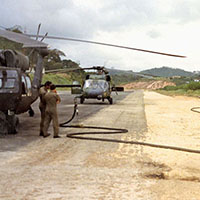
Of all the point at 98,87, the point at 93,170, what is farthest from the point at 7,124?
the point at 98,87

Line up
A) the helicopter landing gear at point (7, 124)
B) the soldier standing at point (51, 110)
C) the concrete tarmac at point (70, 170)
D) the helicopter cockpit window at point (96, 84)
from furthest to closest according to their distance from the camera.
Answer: the helicopter cockpit window at point (96, 84) → the helicopter landing gear at point (7, 124) → the soldier standing at point (51, 110) → the concrete tarmac at point (70, 170)

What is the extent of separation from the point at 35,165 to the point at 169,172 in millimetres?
2481

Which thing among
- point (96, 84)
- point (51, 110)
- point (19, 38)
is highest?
point (19, 38)

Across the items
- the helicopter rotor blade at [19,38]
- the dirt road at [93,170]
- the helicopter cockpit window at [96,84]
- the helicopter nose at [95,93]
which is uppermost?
the helicopter rotor blade at [19,38]

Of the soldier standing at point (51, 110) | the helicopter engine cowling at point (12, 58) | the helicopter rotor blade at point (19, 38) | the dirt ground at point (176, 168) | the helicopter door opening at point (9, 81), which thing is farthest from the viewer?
the helicopter engine cowling at point (12, 58)

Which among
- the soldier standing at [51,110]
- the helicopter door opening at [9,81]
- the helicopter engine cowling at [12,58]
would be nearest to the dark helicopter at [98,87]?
the helicopter engine cowling at [12,58]

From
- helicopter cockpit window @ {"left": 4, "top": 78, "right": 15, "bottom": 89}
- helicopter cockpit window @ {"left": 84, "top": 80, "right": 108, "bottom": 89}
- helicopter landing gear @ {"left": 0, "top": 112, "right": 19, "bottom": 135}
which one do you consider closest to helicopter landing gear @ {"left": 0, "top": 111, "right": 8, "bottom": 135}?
helicopter landing gear @ {"left": 0, "top": 112, "right": 19, "bottom": 135}

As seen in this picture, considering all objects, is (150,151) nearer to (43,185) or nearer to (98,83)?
(43,185)

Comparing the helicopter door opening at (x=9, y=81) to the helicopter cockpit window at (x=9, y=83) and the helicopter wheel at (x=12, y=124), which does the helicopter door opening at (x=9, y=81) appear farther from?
the helicopter wheel at (x=12, y=124)

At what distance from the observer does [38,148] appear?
808 centimetres

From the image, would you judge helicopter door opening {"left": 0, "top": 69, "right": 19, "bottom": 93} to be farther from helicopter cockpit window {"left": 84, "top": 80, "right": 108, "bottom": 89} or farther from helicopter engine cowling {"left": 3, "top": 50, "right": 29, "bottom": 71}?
helicopter cockpit window {"left": 84, "top": 80, "right": 108, "bottom": 89}

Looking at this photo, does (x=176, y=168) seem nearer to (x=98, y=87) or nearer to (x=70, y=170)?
(x=70, y=170)

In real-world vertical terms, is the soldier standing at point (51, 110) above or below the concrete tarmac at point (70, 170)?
above

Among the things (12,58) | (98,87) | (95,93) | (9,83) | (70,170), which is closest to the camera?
(70,170)
